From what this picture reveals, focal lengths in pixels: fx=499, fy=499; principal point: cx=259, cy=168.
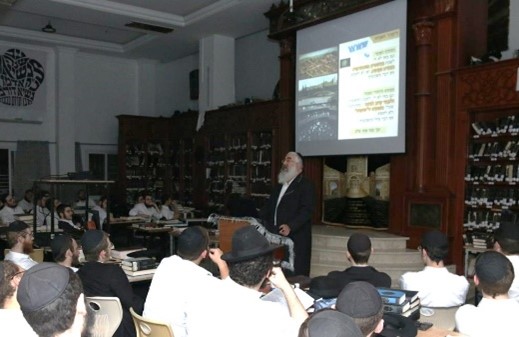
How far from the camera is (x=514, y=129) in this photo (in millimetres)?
6281

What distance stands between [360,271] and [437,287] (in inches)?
19.9

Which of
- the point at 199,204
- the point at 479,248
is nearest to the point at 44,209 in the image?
the point at 199,204

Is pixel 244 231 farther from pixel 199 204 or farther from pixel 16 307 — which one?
pixel 199 204

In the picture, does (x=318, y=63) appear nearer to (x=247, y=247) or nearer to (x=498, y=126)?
(x=498, y=126)

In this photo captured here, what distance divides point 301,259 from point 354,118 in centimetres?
318

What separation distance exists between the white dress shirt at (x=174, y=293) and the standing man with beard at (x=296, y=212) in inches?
99.8

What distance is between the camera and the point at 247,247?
96.3 inches

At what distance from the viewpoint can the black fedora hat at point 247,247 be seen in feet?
7.75

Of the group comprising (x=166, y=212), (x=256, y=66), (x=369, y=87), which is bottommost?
(x=166, y=212)

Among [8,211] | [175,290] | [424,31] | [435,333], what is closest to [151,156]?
[8,211]

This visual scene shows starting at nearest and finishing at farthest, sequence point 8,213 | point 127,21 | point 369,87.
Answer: point 369,87
point 8,213
point 127,21

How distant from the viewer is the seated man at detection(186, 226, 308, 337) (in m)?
2.01

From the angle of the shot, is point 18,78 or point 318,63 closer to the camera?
point 318,63

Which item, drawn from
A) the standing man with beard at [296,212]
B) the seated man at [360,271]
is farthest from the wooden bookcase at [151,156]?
the seated man at [360,271]
